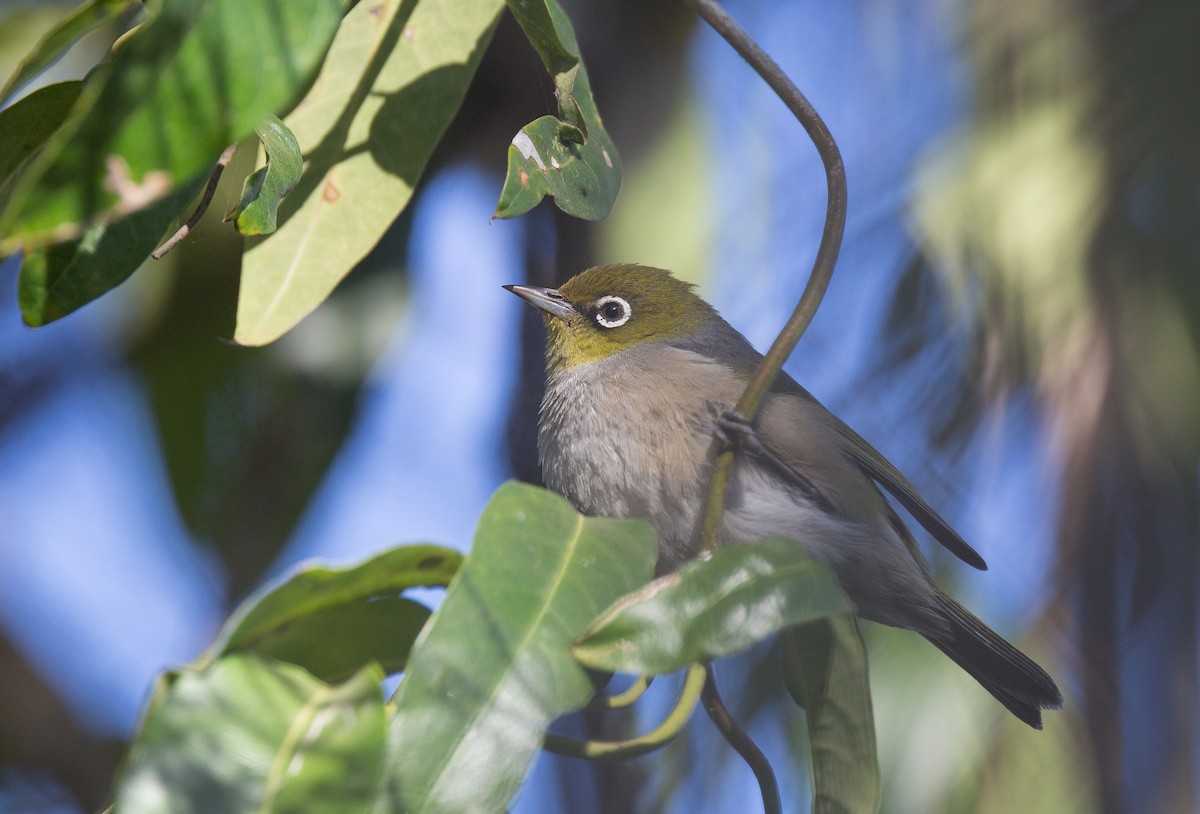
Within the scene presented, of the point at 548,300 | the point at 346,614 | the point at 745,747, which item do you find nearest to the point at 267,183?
the point at 346,614

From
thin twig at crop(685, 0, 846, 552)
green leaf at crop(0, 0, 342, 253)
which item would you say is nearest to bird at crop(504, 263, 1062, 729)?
thin twig at crop(685, 0, 846, 552)

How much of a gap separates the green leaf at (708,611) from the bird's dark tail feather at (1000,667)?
74cm

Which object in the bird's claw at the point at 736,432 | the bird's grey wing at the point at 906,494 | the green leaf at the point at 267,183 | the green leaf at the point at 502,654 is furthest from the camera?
the bird's grey wing at the point at 906,494

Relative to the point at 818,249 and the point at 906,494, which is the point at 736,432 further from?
the point at 906,494

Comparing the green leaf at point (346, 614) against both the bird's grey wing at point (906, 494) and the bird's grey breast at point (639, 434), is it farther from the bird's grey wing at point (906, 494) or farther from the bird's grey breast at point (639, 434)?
the bird's grey wing at point (906, 494)

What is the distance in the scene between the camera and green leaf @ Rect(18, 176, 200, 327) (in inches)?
36.7

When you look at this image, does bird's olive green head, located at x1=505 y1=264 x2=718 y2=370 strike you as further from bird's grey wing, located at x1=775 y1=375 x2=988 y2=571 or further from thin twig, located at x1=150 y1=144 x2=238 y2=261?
thin twig, located at x1=150 y1=144 x2=238 y2=261

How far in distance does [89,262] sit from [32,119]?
0.61 feet

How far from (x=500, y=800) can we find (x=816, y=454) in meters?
1.02

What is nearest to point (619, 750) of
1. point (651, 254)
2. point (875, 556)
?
point (875, 556)

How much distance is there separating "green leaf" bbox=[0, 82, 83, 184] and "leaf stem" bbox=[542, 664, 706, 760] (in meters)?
0.70

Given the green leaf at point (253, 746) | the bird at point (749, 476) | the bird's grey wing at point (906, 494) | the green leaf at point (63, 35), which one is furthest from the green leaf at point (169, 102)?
the bird's grey wing at point (906, 494)

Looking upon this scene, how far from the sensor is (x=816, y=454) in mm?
1752

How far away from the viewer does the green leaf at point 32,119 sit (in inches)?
40.5
